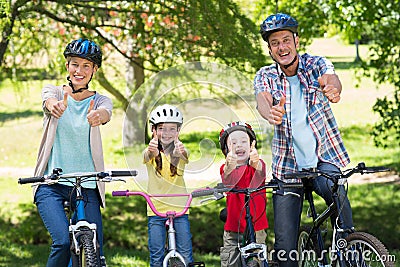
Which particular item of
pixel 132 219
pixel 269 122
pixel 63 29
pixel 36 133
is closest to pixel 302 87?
pixel 269 122

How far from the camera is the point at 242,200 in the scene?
5289mm

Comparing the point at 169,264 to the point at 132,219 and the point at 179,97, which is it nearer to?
the point at 179,97

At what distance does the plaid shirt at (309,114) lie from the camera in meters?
4.81

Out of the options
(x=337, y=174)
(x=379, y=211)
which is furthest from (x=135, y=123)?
(x=379, y=211)

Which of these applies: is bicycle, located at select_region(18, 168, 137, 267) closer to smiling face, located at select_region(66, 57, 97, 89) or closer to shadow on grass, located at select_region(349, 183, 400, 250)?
smiling face, located at select_region(66, 57, 97, 89)

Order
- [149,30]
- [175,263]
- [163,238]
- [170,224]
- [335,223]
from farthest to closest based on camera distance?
[149,30] → [163,238] → [170,224] → [175,263] → [335,223]

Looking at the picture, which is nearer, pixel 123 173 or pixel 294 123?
pixel 123 173

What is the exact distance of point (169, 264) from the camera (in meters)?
4.81

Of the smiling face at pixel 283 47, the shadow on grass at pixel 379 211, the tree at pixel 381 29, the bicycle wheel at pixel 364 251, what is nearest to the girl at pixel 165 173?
the smiling face at pixel 283 47

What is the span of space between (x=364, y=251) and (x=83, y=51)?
2102 millimetres

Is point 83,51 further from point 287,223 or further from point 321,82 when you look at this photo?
point 287,223

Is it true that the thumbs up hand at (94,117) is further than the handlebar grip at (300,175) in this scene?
Yes

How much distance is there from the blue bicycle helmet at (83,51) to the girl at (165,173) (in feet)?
1.70

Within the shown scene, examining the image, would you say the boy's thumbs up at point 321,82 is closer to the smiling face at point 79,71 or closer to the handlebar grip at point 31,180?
the smiling face at point 79,71
